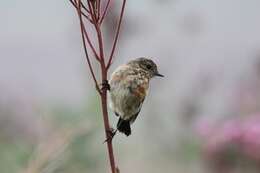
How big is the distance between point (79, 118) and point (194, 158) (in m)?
1.28

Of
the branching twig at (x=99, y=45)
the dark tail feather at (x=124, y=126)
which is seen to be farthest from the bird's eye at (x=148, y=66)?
the branching twig at (x=99, y=45)

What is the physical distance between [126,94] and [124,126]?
0.31 feet

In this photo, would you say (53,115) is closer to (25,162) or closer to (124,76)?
(25,162)

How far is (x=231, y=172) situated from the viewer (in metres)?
4.43

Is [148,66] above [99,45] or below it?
below

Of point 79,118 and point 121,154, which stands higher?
point 79,118

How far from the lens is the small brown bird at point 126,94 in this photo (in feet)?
7.99

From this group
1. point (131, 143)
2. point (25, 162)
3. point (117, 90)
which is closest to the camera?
point (117, 90)

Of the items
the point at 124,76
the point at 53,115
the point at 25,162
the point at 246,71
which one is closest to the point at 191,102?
the point at 246,71

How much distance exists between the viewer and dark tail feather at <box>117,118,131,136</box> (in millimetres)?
2440

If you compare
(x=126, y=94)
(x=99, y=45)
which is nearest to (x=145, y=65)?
(x=126, y=94)

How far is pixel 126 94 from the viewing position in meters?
2.45

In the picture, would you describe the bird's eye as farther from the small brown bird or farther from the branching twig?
the branching twig

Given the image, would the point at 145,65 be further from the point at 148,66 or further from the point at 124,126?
the point at 124,126
